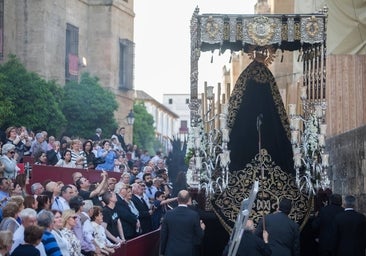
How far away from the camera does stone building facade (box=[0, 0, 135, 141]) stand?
4900 centimetres

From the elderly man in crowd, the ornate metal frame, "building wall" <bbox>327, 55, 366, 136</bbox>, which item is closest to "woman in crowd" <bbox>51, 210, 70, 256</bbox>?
the elderly man in crowd

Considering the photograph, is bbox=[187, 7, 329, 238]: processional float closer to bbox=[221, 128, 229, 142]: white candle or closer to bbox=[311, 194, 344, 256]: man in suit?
bbox=[221, 128, 229, 142]: white candle

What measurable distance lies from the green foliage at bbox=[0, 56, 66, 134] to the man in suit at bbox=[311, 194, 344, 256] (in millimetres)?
22815

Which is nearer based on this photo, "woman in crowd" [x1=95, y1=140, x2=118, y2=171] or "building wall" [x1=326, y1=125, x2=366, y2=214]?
"building wall" [x1=326, y1=125, x2=366, y2=214]

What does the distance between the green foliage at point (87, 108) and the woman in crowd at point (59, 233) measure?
3417cm

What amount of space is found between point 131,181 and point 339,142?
14.6ft

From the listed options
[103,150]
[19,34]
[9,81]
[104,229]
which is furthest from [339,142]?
[19,34]

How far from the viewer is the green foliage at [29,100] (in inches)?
1553

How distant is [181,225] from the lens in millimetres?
15320

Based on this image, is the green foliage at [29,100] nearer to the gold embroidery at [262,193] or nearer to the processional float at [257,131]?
the processional float at [257,131]

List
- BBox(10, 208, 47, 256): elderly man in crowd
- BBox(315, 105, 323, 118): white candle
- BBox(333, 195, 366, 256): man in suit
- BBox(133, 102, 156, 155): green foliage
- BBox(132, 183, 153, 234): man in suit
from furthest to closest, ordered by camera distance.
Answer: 1. BBox(133, 102, 156, 155): green foliage
2. BBox(132, 183, 153, 234): man in suit
3. BBox(315, 105, 323, 118): white candle
4. BBox(333, 195, 366, 256): man in suit
5. BBox(10, 208, 47, 256): elderly man in crowd

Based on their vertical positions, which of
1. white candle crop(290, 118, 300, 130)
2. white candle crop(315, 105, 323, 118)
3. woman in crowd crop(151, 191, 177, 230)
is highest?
white candle crop(315, 105, 323, 118)

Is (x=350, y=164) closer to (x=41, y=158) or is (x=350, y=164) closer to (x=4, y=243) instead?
(x=41, y=158)

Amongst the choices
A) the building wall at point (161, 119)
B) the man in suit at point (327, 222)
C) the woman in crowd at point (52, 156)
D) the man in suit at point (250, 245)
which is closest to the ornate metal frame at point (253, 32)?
the man in suit at point (327, 222)
